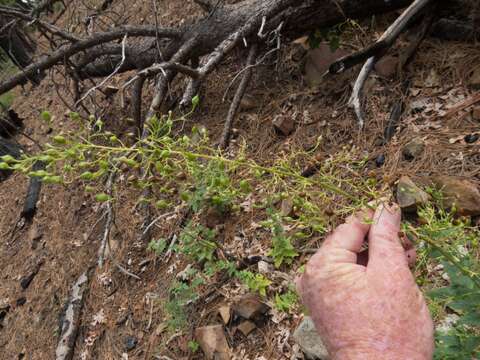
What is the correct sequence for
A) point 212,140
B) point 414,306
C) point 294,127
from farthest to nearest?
point 212,140, point 294,127, point 414,306

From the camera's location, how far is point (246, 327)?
3262 mm

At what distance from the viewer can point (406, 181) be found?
293cm

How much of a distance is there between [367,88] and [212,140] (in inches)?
69.1

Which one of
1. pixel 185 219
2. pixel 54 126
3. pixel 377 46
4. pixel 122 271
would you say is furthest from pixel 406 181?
pixel 54 126

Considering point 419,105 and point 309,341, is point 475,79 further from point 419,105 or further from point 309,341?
point 309,341

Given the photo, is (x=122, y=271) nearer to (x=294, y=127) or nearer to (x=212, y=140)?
(x=212, y=140)

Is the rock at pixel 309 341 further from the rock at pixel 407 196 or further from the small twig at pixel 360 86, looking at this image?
the small twig at pixel 360 86

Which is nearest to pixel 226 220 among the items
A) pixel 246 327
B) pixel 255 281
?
pixel 255 281

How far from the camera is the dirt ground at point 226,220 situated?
10.6 feet

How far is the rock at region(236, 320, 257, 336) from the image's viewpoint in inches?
128

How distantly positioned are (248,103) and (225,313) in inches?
90.7

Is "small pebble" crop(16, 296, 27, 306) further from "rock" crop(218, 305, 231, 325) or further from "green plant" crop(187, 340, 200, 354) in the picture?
"rock" crop(218, 305, 231, 325)

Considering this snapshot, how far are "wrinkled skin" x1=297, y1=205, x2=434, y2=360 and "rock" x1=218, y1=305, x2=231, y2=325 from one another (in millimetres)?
1734

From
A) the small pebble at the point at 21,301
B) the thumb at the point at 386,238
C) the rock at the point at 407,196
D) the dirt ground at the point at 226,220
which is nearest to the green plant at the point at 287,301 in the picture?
the dirt ground at the point at 226,220
